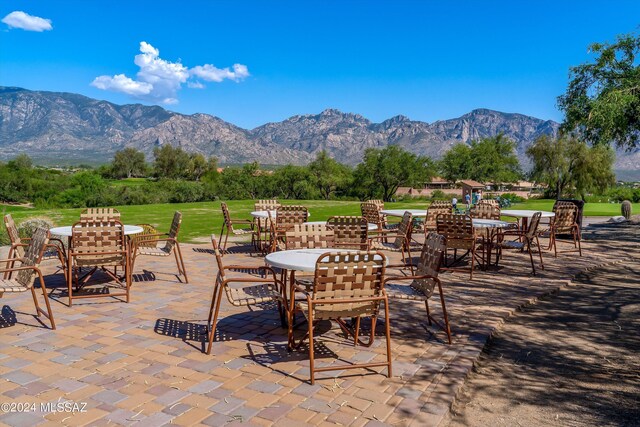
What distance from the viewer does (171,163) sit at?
95438 mm

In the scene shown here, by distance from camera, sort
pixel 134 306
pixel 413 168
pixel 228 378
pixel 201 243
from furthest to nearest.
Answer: pixel 413 168 < pixel 201 243 < pixel 134 306 < pixel 228 378

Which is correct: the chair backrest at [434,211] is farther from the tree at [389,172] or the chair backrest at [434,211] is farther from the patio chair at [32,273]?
→ the tree at [389,172]

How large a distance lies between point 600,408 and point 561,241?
29.8 ft

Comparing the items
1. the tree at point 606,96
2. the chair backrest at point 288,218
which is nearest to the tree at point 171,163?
the tree at point 606,96

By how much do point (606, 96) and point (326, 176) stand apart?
51.3 m

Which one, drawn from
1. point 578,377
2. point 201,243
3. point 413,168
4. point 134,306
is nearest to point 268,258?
point 134,306

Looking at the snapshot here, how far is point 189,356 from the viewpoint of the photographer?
376cm

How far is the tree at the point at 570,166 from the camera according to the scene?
40.3 meters

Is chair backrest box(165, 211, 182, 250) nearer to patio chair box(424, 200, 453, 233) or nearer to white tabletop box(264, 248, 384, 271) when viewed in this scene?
white tabletop box(264, 248, 384, 271)

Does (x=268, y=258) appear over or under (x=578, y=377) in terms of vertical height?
over

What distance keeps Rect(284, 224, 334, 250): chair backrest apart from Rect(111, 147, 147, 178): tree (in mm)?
100587

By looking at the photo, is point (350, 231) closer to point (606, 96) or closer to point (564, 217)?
point (564, 217)

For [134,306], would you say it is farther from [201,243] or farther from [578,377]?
[201,243]

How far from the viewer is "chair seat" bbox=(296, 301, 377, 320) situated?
11.4 feet
